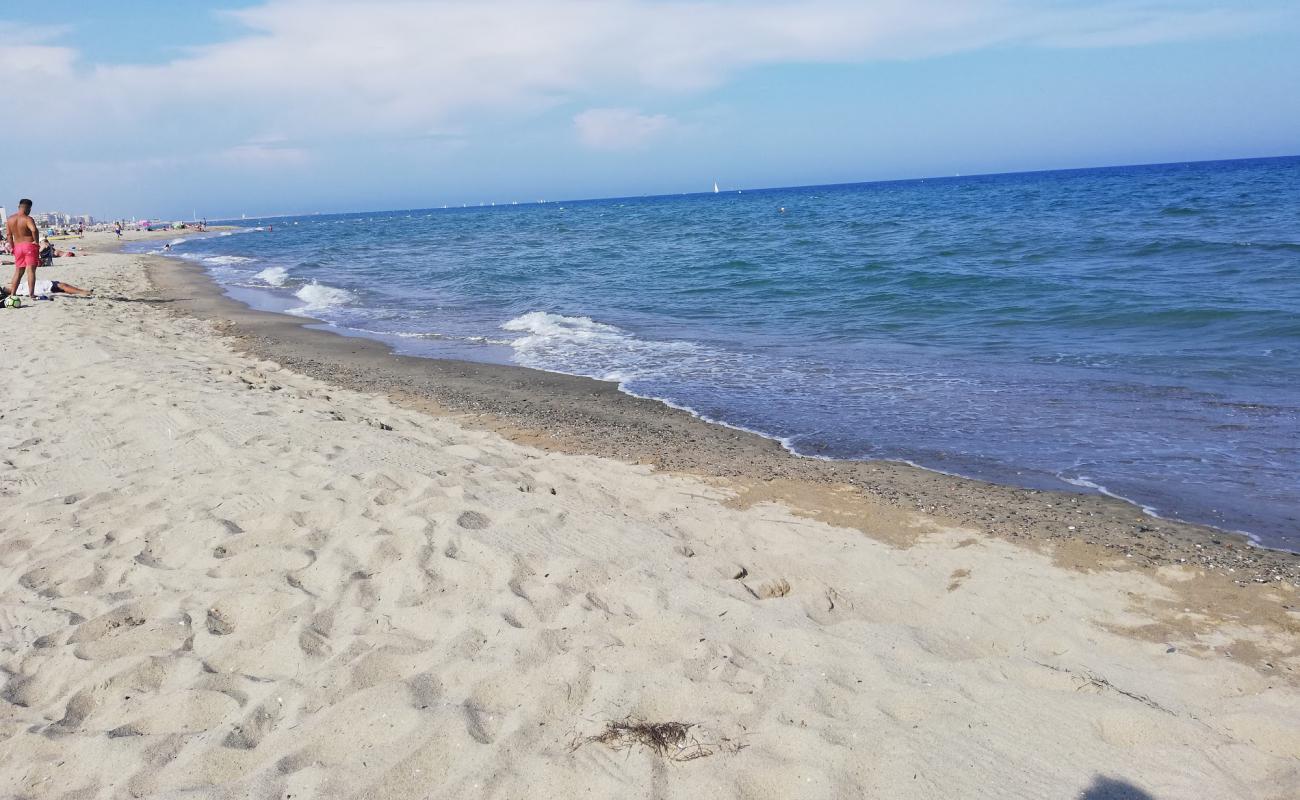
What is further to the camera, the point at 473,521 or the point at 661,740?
the point at 473,521

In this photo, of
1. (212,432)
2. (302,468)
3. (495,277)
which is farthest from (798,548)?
(495,277)

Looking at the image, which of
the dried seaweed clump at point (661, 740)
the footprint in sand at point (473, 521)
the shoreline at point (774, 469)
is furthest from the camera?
the shoreline at point (774, 469)

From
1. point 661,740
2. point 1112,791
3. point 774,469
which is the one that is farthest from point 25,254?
point 1112,791

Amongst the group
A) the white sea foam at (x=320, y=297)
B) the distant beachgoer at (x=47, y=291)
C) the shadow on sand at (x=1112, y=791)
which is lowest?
the shadow on sand at (x=1112, y=791)

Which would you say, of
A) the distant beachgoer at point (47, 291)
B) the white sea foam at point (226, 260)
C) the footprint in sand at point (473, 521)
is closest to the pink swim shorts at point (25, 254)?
the distant beachgoer at point (47, 291)

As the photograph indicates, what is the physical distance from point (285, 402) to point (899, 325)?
920 cm

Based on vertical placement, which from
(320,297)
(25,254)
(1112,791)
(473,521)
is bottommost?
(1112,791)

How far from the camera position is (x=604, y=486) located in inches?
209

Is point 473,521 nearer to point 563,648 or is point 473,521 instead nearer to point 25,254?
point 563,648

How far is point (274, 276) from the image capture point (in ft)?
82.7

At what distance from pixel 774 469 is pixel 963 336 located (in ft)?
21.7

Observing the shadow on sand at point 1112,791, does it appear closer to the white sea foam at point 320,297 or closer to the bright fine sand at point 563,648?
the bright fine sand at point 563,648

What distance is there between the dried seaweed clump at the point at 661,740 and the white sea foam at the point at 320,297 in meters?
16.2

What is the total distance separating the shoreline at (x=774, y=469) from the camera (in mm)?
4512
